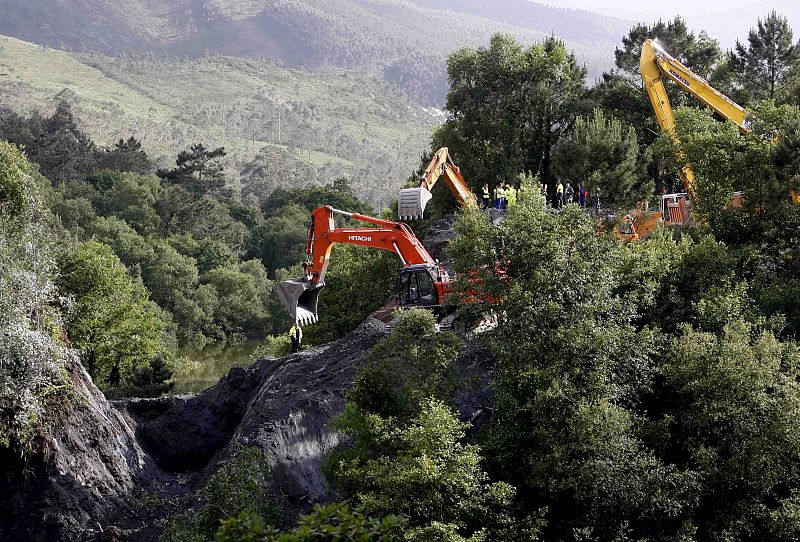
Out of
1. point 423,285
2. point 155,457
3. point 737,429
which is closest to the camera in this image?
point 737,429

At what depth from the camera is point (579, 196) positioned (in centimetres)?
4425

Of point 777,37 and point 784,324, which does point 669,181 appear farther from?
point 784,324

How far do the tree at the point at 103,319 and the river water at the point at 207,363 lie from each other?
31.3 ft

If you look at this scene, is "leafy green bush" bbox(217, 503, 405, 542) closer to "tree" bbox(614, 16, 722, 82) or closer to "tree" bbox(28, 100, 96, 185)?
"tree" bbox(614, 16, 722, 82)

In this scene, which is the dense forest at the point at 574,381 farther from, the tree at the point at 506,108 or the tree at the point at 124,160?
the tree at the point at 124,160

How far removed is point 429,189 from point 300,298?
775cm

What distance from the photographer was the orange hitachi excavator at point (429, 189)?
35500mm

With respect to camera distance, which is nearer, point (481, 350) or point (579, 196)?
point (481, 350)

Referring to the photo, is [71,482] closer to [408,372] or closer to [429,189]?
[408,372]

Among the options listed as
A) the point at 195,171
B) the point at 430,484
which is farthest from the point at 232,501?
the point at 195,171

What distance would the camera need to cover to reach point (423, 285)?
1328 inches

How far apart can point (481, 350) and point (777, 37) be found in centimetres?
3878

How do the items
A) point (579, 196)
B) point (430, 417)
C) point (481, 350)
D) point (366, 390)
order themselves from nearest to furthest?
point (430, 417), point (366, 390), point (481, 350), point (579, 196)

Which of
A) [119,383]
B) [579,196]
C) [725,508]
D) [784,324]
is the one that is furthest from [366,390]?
[119,383]
